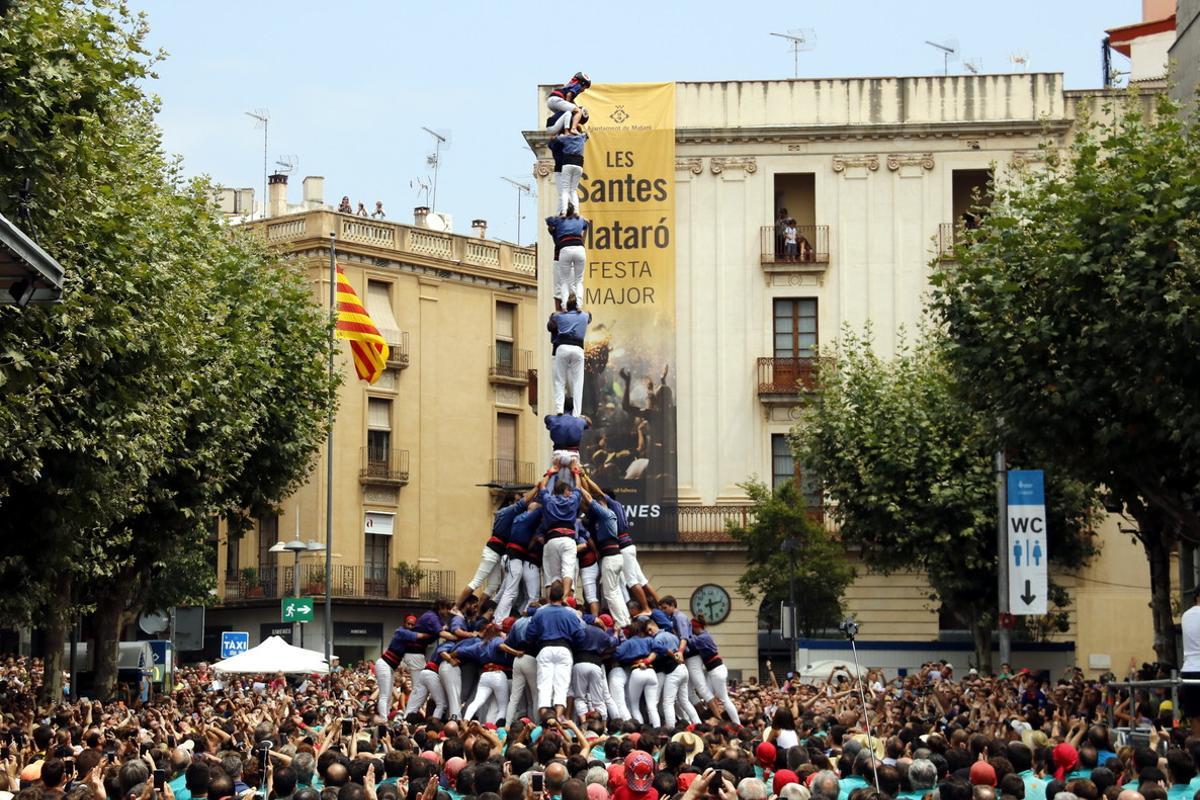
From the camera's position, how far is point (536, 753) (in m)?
16.4

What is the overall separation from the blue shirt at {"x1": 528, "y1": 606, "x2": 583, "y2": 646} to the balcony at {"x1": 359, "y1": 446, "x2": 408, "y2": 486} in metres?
39.1

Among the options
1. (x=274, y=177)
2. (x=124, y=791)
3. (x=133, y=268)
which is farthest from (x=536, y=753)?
(x=274, y=177)

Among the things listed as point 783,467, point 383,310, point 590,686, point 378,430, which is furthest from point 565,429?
point 378,430

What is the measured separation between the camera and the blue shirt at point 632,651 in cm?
2777

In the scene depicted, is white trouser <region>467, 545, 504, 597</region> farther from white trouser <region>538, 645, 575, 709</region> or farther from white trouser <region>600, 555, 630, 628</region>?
white trouser <region>538, 645, 575, 709</region>

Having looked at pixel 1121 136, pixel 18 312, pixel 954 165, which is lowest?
pixel 18 312

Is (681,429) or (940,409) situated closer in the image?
(940,409)

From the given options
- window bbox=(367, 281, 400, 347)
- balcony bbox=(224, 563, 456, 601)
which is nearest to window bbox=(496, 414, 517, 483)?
balcony bbox=(224, 563, 456, 601)

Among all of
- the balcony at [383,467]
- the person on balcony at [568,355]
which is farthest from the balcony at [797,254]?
the person on balcony at [568,355]

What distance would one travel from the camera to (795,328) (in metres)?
54.0

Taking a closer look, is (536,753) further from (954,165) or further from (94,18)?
(954,165)

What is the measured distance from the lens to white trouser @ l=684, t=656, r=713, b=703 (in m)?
28.2

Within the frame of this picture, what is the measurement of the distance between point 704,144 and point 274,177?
79.0 ft

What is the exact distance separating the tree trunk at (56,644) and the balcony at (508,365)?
3393cm
